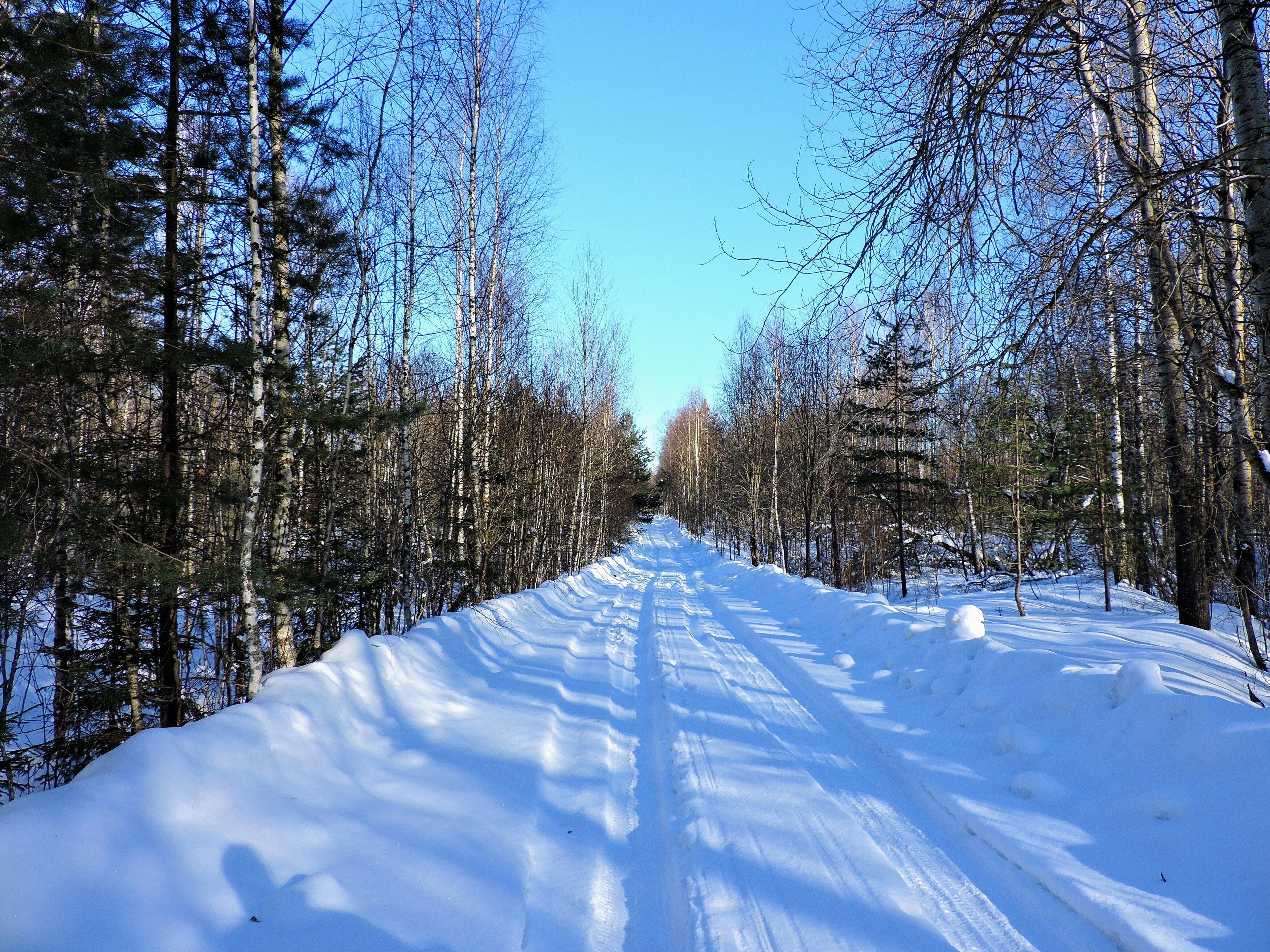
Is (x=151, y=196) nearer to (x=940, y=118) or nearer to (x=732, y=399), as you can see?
(x=940, y=118)

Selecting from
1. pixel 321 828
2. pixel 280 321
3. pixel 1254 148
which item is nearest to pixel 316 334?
pixel 280 321

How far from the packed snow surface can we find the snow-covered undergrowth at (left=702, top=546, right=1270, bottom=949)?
17 millimetres

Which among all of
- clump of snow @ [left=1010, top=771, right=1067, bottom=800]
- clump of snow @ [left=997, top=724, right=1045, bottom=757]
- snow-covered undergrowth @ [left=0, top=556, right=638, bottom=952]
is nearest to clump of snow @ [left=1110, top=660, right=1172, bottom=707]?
clump of snow @ [left=997, top=724, right=1045, bottom=757]

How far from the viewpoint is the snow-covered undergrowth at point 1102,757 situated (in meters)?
2.48

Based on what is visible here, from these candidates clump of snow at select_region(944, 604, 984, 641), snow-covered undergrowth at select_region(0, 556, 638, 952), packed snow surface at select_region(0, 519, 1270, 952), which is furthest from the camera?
clump of snow at select_region(944, 604, 984, 641)

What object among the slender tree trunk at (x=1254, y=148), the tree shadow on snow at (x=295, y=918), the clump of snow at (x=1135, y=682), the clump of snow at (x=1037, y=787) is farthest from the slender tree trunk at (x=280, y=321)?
the clump of snow at (x=1135, y=682)

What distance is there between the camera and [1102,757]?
11.4ft

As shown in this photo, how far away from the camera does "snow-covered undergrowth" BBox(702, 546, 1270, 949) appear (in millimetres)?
2480

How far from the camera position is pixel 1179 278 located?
2.59 m

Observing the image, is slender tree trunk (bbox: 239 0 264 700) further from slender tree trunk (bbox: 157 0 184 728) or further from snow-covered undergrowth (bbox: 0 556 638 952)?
snow-covered undergrowth (bbox: 0 556 638 952)

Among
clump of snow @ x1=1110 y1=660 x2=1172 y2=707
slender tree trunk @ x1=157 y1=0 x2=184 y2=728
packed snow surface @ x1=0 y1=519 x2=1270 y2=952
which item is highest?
slender tree trunk @ x1=157 y1=0 x2=184 y2=728

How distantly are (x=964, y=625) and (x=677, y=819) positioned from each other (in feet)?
13.8

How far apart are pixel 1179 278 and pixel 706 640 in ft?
22.7

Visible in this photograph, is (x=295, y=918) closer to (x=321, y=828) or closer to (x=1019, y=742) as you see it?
(x=321, y=828)
